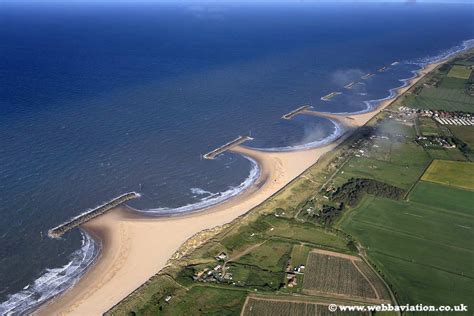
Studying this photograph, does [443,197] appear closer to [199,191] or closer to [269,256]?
[269,256]

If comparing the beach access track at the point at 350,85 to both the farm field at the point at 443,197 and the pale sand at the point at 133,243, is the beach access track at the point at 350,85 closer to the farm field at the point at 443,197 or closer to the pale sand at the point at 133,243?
the pale sand at the point at 133,243

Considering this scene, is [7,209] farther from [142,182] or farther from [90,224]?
[142,182]

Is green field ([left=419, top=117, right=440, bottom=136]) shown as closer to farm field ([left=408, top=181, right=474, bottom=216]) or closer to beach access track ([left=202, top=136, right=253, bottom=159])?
farm field ([left=408, top=181, right=474, bottom=216])

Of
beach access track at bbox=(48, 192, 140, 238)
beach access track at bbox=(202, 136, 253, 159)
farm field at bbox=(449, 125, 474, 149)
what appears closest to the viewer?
beach access track at bbox=(48, 192, 140, 238)

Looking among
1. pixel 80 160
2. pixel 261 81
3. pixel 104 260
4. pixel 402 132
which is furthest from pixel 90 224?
pixel 261 81

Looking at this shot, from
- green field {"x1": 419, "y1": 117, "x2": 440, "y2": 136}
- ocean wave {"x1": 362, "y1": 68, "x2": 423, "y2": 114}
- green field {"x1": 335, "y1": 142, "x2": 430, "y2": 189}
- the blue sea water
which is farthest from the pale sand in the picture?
ocean wave {"x1": 362, "y1": 68, "x2": 423, "y2": 114}
